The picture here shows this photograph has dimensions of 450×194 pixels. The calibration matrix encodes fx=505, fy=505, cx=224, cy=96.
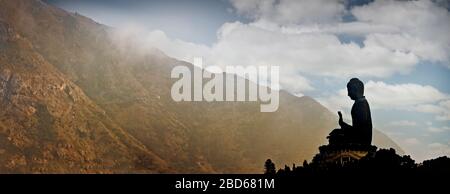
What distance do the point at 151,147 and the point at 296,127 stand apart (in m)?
31.5

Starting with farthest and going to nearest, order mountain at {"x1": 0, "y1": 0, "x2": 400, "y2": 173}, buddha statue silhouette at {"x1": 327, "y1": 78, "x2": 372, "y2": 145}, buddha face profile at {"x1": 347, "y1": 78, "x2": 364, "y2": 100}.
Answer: mountain at {"x1": 0, "y1": 0, "x2": 400, "y2": 173}
buddha face profile at {"x1": 347, "y1": 78, "x2": 364, "y2": 100}
buddha statue silhouette at {"x1": 327, "y1": 78, "x2": 372, "y2": 145}

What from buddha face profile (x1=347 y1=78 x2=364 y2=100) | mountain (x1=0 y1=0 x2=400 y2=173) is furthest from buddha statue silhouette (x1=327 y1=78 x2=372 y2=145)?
mountain (x1=0 y1=0 x2=400 y2=173)

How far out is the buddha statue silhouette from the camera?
75.0 feet

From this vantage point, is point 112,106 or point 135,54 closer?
point 112,106

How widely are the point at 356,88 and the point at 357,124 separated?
5.64 feet

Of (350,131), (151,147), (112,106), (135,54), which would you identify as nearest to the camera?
(350,131)

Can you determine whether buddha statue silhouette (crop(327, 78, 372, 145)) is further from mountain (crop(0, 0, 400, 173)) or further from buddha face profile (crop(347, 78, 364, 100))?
mountain (crop(0, 0, 400, 173))

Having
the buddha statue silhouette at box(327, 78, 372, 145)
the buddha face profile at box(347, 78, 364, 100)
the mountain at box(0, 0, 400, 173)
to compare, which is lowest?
the buddha statue silhouette at box(327, 78, 372, 145)

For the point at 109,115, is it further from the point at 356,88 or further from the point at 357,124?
the point at 357,124

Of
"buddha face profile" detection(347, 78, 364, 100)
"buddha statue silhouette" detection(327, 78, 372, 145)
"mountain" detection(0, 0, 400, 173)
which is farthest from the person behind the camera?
"mountain" detection(0, 0, 400, 173)

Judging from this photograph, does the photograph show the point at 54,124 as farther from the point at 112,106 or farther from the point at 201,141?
the point at 201,141

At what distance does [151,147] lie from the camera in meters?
91.4

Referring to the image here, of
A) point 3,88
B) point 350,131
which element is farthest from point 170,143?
point 350,131

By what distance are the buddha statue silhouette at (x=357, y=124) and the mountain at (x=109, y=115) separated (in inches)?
2337
